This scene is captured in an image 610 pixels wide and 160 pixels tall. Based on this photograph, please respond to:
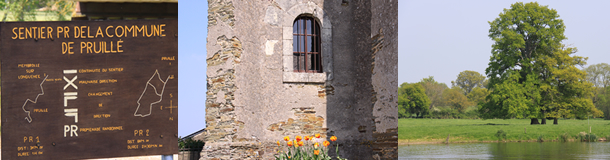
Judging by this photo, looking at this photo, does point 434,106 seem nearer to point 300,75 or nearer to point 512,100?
point 512,100

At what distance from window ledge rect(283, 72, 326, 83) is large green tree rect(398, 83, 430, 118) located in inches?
1271

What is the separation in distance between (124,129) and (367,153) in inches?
194

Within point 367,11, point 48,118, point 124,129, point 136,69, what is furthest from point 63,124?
point 367,11

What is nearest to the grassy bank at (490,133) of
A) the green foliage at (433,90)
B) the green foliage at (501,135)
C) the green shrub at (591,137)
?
the green foliage at (501,135)

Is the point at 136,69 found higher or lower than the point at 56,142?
higher

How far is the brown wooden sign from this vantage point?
5328 mm

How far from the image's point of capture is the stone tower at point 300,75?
24.5 feet

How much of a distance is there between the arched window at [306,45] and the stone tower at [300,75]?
0.02 meters

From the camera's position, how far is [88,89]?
536 cm

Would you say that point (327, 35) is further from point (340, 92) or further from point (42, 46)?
point (42, 46)

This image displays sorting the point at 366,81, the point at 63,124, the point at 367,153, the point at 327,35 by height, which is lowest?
the point at 367,153

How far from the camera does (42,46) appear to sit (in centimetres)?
539

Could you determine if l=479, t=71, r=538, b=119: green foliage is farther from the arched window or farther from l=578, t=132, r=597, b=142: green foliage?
the arched window

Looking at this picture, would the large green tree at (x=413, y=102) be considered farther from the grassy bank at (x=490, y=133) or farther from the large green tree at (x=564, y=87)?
the large green tree at (x=564, y=87)
